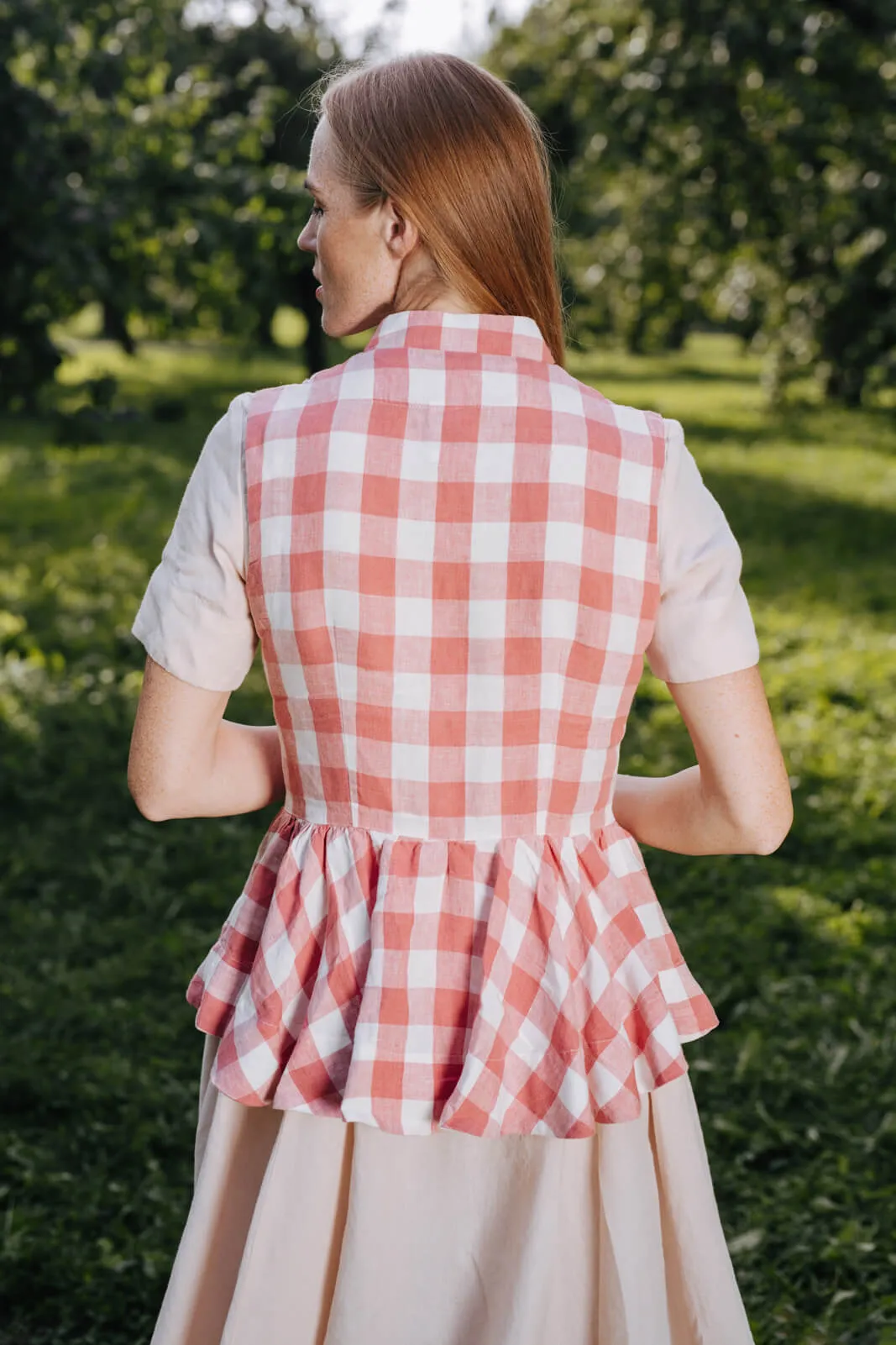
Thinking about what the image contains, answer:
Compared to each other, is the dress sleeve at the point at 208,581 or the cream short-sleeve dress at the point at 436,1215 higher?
the dress sleeve at the point at 208,581

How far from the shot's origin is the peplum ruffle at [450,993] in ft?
4.88

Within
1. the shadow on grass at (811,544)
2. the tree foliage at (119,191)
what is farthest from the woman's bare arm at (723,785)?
the shadow on grass at (811,544)

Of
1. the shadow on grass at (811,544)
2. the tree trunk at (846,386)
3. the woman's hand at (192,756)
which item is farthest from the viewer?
the tree trunk at (846,386)

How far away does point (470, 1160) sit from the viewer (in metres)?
1.57

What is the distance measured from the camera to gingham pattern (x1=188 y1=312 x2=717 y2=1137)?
4.64ft

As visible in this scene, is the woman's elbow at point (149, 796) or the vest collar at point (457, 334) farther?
the woman's elbow at point (149, 796)

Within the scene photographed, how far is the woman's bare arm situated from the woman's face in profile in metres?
0.50

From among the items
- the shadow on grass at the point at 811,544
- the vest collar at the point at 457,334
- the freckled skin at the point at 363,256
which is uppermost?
the freckled skin at the point at 363,256

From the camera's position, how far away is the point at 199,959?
14.4 ft

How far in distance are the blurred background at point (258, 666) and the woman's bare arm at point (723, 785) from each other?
581 millimetres

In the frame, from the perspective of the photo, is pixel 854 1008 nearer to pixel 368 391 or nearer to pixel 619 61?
pixel 368 391

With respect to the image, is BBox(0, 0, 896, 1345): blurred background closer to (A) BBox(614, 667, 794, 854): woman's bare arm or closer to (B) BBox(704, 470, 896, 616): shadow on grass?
(B) BBox(704, 470, 896, 616): shadow on grass

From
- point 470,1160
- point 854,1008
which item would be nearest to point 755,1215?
point 854,1008

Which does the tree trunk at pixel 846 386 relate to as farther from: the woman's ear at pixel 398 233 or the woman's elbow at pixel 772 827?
the woman's ear at pixel 398 233
